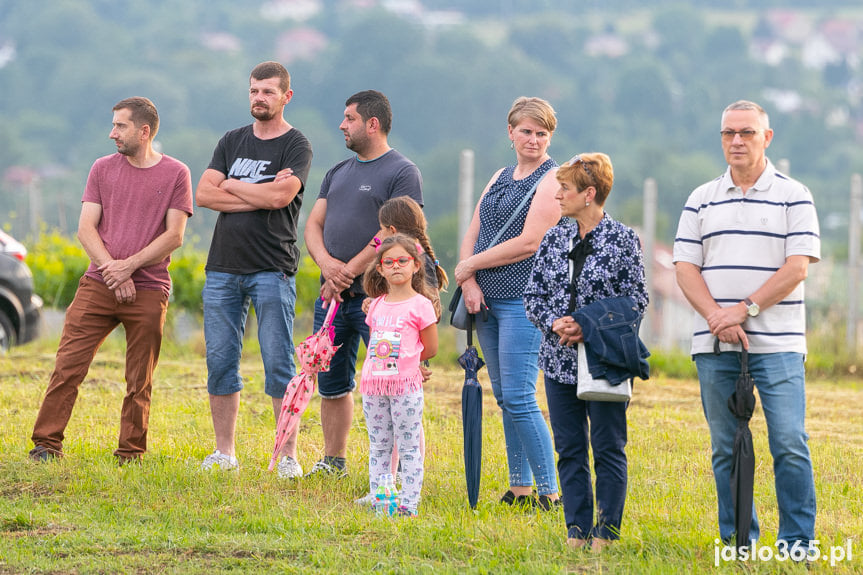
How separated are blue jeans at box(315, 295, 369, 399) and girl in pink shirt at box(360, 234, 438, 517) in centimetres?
60

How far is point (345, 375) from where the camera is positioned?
642 cm

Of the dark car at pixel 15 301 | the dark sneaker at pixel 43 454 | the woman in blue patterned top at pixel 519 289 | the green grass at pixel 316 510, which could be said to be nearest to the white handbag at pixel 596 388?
the green grass at pixel 316 510

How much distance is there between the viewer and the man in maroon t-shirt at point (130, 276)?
6566 millimetres

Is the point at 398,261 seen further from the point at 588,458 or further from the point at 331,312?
the point at 588,458

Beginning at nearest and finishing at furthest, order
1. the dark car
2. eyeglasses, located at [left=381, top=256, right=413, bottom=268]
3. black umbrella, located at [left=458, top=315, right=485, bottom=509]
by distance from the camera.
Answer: eyeglasses, located at [left=381, top=256, right=413, bottom=268] < black umbrella, located at [left=458, top=315, right=485, bottom=509] < the dark car

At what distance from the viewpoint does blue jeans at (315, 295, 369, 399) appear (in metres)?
6.23

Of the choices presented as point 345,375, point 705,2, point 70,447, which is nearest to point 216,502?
point 345,375

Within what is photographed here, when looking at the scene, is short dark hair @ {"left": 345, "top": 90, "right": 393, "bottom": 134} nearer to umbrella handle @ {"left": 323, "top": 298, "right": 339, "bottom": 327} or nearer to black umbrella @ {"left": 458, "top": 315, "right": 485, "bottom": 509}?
umbrella handle @ {"left": 323, "top": 298, "right": 339, "bottom": 327}

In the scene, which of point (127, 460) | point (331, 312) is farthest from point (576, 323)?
point (127, 460)

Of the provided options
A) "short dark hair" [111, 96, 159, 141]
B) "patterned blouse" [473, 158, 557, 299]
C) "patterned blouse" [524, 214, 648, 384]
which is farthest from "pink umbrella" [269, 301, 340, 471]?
"short dark hair" [111, 96, 159, 141]

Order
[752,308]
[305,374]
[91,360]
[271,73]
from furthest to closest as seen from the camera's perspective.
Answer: [91,360] → [271,73] → [305,374] → [752,308]

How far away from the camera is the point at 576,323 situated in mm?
4715

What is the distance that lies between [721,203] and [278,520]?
250 cm

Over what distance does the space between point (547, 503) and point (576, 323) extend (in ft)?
4.43
